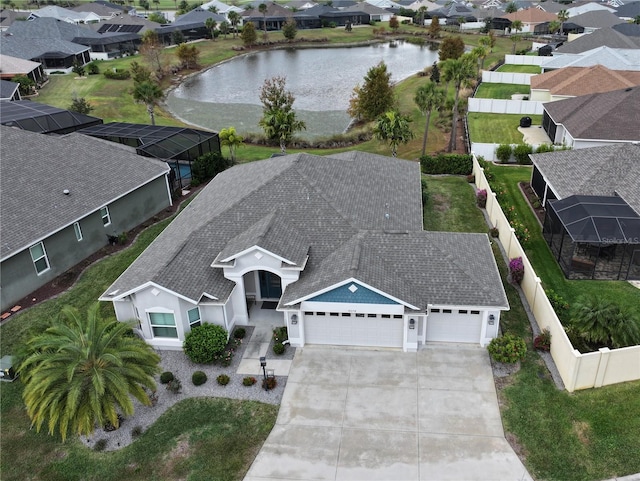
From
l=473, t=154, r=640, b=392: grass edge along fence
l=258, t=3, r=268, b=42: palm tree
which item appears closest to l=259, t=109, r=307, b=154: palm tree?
l=473, t=154, r=640, b=392: grass edge along fence

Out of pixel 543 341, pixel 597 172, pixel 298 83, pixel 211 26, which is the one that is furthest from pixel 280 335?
pixel 211 26

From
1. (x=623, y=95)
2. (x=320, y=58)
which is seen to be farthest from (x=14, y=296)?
(x=320, y=58)

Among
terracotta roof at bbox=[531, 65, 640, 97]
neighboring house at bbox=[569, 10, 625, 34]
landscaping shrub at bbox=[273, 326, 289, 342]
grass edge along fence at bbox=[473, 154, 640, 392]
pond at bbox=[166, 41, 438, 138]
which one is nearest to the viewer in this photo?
grass edge along fence at bbox=[473, 154, 640, 392]

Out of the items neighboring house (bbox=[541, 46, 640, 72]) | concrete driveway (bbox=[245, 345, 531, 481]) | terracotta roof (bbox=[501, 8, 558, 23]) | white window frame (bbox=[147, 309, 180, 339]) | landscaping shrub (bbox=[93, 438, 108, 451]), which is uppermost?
terracotta roof (bbox=[501, 8, 558, 23])

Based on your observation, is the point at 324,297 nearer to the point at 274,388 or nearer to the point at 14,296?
the point at 274,388

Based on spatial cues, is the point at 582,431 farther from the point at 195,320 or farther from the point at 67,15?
the point at 67,15

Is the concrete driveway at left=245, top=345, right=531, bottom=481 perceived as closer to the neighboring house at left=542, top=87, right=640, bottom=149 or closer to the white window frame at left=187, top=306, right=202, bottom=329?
the white window frame at left=187, top=306, right=202, bottom=329
